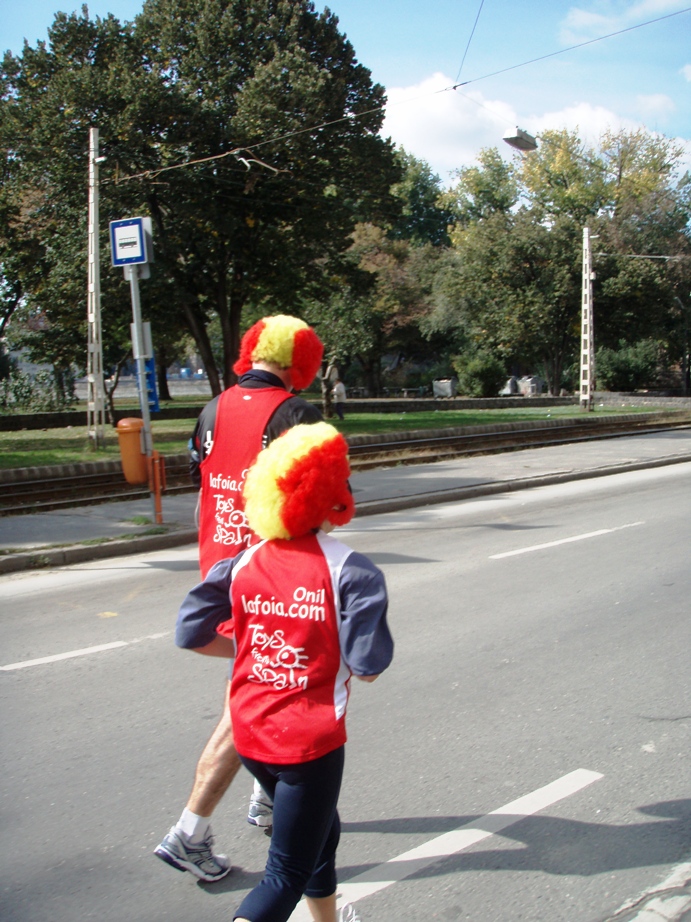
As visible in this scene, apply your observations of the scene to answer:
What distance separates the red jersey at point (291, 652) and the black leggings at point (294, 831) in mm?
53

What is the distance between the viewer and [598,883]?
122 inches

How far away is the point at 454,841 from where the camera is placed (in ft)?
11.1

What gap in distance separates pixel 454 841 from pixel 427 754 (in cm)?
75

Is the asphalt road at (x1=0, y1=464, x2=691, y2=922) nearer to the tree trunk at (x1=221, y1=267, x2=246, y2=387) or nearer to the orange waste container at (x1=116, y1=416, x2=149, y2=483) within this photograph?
the orange waste container at (x1=116, y1=416, x2=149, y2=483)

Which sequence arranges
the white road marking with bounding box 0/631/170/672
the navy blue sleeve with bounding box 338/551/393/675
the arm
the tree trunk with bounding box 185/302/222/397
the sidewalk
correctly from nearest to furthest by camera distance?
the navy blue sleeve with bounding box 338/551/393/675 → the arm → the white road marking with bounding box 0/631/170/672 → the sidewalk → the tree trunk with bounding box 185/302/222/397

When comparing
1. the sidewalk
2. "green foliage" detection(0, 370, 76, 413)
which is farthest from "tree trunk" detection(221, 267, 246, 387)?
the sidewalk

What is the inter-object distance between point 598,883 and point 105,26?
27.4 meters

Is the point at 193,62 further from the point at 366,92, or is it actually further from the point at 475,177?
the point at 475,177

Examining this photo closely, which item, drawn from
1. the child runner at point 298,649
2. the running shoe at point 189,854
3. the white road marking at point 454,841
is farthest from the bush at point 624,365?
the child runner at point 298,649

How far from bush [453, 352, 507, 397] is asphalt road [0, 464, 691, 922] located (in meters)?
38.7

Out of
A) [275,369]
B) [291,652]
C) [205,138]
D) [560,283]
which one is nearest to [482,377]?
[560,283]

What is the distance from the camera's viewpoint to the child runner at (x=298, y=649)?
230cm

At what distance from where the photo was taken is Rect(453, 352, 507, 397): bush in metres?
46.0

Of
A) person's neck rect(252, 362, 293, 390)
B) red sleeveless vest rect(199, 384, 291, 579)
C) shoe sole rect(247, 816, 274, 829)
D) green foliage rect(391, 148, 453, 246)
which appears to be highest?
green foliage rect(391, 148, 453, 246)
